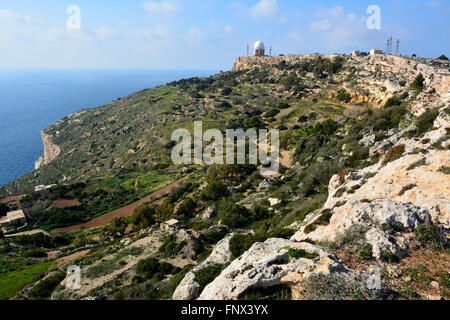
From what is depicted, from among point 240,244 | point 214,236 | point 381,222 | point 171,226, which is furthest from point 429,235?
point 171,226

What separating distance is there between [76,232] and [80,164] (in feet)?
130

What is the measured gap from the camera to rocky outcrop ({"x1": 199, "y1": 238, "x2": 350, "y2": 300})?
6.46 m

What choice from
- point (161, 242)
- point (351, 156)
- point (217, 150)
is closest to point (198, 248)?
point (161, 242)

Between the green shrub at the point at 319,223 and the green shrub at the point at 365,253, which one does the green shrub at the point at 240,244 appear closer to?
the green shrub at the point at 319,223

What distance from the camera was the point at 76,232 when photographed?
99.3ft

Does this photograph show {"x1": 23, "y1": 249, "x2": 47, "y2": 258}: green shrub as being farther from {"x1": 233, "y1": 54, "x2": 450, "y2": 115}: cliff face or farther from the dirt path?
{"x1": 233, "y1": 54, "x2": 450, "y2": 115}: cliff face

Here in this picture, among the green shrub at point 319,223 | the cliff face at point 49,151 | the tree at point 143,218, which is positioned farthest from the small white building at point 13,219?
the cliff face at point 49,151

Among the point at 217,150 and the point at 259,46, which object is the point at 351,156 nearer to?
the point at 217,150

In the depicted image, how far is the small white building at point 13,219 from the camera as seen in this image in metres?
31.9

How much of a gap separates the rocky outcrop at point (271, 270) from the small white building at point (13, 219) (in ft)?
123

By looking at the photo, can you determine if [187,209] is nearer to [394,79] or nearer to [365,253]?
[365,253]

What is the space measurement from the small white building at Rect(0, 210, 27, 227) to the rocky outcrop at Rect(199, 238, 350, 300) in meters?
37.5

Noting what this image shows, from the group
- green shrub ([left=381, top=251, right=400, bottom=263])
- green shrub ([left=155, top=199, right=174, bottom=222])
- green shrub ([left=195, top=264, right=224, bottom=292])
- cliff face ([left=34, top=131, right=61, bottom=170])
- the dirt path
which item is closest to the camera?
green shrub ([left=381, top=251, right=400, bottom=263])

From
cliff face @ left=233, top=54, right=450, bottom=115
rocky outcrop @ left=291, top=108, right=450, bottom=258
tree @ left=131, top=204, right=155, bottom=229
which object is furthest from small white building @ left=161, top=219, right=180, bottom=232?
cliff face @ left=233, top=54, right=450, bottom=115
